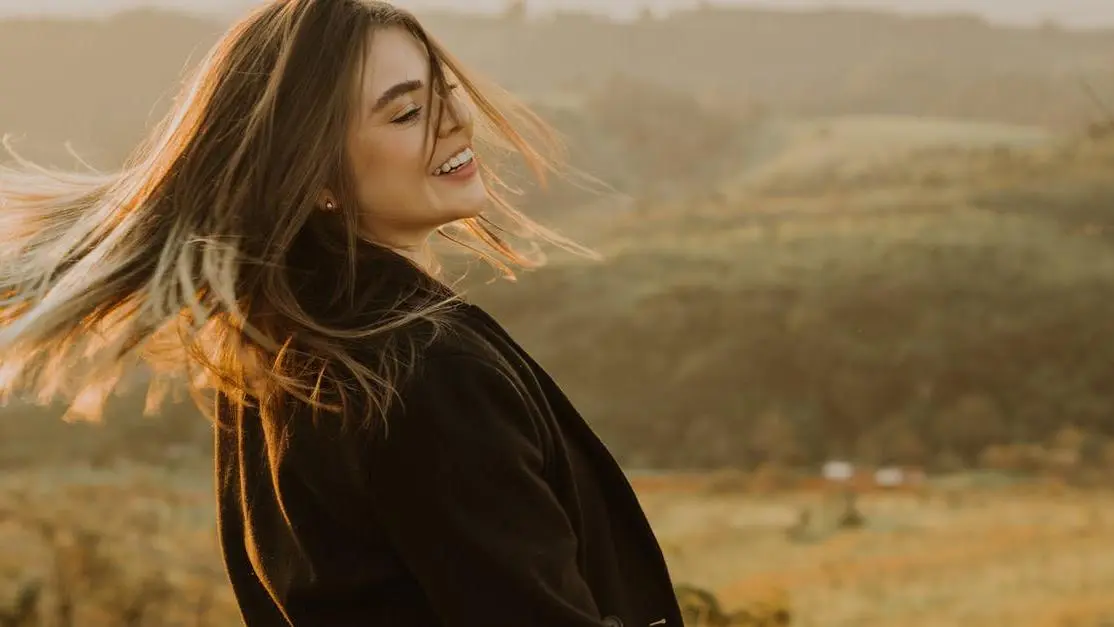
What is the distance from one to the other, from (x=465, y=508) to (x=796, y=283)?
9509 mm

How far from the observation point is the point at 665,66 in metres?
12.5

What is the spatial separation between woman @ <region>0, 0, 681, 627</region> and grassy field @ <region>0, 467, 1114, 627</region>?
2.80m

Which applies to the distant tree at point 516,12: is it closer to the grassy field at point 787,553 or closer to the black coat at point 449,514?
the grassy field at point 787,553

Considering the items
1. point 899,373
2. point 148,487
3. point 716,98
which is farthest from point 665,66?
point 148,487

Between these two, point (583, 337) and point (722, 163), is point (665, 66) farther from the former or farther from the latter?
point (583, 337)

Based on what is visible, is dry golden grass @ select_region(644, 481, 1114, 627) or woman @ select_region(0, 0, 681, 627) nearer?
woman @ select_region(0, 0, 681, 627)

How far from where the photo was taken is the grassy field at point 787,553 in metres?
4.42

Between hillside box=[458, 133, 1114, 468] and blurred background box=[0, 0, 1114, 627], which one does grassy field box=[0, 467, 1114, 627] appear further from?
hillside box=[458, 133, 1114, 468]

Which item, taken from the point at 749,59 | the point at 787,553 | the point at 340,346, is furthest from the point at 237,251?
the point at 749,59

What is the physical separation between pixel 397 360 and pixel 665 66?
11405 millimetres

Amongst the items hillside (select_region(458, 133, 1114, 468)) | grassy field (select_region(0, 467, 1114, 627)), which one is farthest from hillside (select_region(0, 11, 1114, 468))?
grassy field (select_region(0, 467, 1114, 627))

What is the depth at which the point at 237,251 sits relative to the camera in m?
1.49

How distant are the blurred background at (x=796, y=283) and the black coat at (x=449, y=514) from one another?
4523 mm

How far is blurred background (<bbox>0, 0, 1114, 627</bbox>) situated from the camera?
6.93 meters
